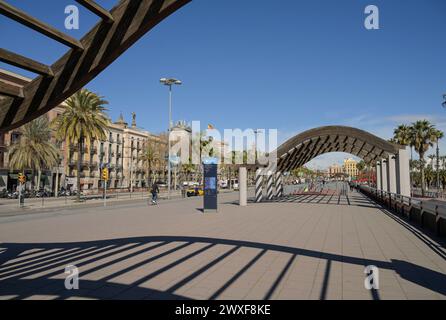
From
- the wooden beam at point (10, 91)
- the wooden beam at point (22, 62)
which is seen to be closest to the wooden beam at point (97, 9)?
the wooden beam at point (22, 62)

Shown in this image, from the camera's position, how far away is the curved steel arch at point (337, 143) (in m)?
21.2

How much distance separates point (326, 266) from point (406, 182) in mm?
13351

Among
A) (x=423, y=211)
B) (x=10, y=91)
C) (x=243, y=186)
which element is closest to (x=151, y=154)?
(x=243, y=186)

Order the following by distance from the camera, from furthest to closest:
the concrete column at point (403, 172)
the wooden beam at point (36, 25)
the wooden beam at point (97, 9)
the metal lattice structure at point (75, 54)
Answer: the concrete column at point (403, 172) < the metal lattice structure at point (75, 54) < the wooden beam at point (97, 9) < the wooden beam at point (36, 25)

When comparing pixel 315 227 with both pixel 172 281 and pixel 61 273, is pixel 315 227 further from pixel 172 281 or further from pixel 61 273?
pixel 61 273

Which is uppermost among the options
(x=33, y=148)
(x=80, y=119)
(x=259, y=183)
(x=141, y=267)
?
(x=80, y=119)

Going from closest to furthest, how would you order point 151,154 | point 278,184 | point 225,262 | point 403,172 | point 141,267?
point 141,267
point 225,262
point 403,172
point 278,184
point 151,154

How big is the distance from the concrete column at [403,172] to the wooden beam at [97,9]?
17657 millimetres

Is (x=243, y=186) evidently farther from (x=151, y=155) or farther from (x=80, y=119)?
(x=151, y=155)

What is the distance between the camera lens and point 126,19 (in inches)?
169

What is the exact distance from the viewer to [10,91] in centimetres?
463

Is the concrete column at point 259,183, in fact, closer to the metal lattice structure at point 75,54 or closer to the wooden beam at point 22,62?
the metal lattice structure at point 75,54

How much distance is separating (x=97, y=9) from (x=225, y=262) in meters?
5.49

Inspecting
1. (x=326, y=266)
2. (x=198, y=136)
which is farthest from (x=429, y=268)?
(x=198, y=136)
